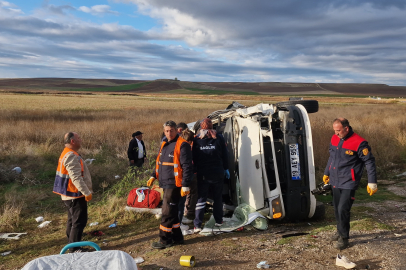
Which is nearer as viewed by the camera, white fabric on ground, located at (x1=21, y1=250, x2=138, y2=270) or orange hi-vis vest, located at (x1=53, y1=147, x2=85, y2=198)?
white fabric on ground, located at (x1=21, y1=250, x2=138, y2=270)

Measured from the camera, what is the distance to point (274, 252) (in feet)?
13.9

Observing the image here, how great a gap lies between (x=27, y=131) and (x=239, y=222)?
1096cm

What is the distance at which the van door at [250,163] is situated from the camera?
5215mm

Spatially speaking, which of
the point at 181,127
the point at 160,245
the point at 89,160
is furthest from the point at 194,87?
the point at 160,245

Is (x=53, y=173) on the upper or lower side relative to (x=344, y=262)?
upper

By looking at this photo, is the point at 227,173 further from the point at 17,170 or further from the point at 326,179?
the point at 17,170

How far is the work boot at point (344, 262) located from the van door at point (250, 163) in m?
1.57

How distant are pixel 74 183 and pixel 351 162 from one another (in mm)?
3576

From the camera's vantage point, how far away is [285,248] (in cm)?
432

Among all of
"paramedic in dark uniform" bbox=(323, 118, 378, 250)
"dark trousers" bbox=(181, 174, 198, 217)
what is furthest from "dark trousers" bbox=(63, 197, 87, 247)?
"paramedic in dark uniform" bbox=(323, 118, 378, 250)

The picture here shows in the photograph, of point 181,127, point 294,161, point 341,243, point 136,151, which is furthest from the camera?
point 136,151

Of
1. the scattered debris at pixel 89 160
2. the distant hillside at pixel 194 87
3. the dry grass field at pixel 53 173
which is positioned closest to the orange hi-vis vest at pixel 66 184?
the dry grass field at pixel 53 173

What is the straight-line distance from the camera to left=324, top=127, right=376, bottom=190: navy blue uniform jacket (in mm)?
4182

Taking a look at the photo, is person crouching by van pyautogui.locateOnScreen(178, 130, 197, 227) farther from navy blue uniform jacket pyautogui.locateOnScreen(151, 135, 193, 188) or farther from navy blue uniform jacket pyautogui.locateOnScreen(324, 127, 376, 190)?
navy blue uniform jacket pyautogui.locateOnScreen(324, 127, 376, 190)
